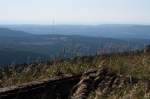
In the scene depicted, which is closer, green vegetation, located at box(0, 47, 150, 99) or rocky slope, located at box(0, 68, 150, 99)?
rocky slope, located at box(0, 68, 150, 99)

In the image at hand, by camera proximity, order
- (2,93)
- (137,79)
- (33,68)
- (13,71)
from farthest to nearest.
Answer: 1. (33,68)
2. (13,71)
3. (137,79)
4. (2,93)

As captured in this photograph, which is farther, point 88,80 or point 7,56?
point 7,56

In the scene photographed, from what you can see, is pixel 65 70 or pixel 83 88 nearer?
pixel 83 88

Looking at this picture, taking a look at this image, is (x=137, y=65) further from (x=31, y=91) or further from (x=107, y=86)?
(x=31, y=91)

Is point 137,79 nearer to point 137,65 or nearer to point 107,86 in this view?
point 107,86

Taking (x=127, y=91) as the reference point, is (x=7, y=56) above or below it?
below

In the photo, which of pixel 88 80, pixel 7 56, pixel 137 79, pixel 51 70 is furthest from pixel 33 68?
pixel 7 56

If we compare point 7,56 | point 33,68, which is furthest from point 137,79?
point 7,56

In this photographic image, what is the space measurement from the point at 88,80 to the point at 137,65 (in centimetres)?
162

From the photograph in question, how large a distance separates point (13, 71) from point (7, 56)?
15040cm

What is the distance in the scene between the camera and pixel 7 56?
156625 millimetres

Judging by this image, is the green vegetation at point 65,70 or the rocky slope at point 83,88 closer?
the rocky slope at point 83,88

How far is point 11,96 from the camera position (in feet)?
19.9

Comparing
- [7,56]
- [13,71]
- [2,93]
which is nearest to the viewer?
[2,93]
